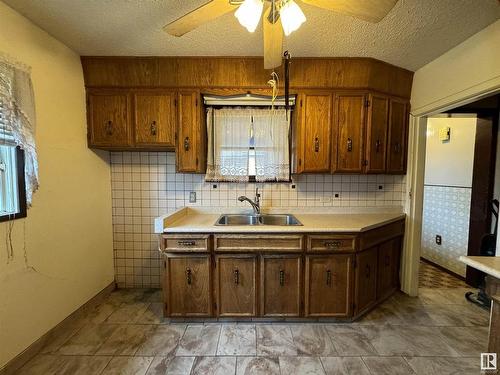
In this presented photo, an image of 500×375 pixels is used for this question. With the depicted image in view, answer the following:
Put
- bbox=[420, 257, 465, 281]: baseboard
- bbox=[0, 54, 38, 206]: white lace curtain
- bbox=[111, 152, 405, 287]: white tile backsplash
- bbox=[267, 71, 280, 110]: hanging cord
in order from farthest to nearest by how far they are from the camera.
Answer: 1. bbox=[420, 257, 465, 281]: baseboard
2. bbox=[111, 152, 405, 287]: white tile backsplash
3. bbox=[267, 71, 280, 110]: hanging cord
4. bbox=[0, 54, 38, 206]: white lace curtain

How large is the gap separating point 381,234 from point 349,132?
1.04 metres

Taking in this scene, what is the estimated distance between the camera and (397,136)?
2.52 metres

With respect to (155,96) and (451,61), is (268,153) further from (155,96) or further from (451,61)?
(451,61)

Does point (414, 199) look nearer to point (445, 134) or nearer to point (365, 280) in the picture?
point (365, 280)

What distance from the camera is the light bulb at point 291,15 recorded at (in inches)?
45.8

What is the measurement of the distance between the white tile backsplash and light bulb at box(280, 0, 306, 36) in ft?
5.44

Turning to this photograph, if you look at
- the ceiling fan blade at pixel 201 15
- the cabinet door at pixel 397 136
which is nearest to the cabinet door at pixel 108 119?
the ceiling fan blade at pixel 201 15

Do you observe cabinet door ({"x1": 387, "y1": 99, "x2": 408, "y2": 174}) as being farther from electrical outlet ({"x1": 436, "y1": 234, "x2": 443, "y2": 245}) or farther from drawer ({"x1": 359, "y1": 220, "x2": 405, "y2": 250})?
electrical outlet ({"x1": 436, "y1": 234, "x2": 443, "y2": 245})

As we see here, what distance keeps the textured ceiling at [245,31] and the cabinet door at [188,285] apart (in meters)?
1.82

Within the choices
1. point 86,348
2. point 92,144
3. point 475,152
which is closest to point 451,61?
point 475,152

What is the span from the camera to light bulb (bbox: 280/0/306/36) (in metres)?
1.16

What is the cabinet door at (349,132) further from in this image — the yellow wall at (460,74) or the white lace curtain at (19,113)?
→ the white lace curtain at (19,113)

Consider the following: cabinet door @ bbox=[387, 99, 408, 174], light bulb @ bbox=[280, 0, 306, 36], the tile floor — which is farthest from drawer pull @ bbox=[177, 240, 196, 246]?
cabinet door @ bbox=[387, 99, 408, 174]

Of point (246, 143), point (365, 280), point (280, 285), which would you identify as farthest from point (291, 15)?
point (365, 280)
